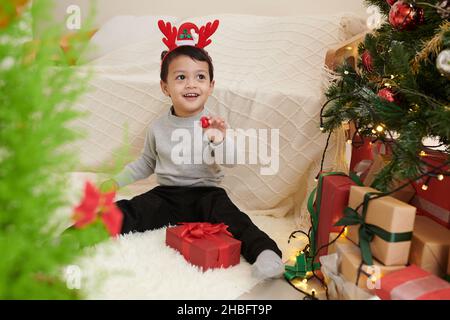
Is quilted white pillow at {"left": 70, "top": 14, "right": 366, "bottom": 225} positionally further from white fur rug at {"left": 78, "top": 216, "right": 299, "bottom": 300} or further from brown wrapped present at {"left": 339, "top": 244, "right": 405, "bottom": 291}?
brown wrapped present at {"left": 339, "top": 244, "right": 405, "bottom": 291}

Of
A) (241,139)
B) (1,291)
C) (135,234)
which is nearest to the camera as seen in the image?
(1,291)

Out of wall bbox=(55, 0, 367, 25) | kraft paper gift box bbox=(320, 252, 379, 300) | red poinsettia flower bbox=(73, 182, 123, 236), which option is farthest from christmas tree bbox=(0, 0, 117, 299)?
wall bbox=(55, 0, 367, 25)

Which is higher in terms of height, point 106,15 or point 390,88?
point 106,15

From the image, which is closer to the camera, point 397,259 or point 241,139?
point 397,259

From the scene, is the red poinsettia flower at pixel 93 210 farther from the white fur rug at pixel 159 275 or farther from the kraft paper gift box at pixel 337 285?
the kraft paper gift box at pixel 337 285

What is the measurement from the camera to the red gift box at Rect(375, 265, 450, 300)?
65 centimetres

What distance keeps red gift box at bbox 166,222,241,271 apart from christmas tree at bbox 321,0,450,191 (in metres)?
0.35

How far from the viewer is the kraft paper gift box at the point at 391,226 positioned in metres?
0.72

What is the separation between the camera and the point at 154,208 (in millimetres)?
1149

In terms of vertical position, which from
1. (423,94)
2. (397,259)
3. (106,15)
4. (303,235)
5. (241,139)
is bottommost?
(303,235)

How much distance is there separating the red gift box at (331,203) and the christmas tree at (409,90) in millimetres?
84
